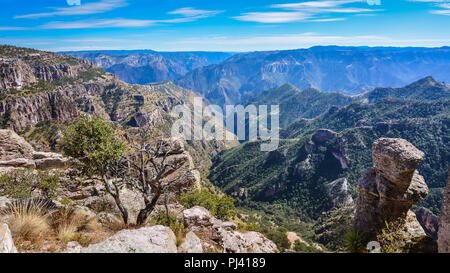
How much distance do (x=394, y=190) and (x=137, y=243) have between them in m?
18.7

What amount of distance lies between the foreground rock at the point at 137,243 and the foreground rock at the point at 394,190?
50.8 ft

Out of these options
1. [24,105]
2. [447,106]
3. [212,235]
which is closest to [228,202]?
[212,235]

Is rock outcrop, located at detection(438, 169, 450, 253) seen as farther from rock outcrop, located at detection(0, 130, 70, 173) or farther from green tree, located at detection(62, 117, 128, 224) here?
rock outcrop, located at detection(0, 130, 70, 173)

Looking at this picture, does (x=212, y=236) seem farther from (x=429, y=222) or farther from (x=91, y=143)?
(x=429, y=222)

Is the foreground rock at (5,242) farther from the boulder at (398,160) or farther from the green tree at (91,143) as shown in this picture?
the boulder at (398,160)

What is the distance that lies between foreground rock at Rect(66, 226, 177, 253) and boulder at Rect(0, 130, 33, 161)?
30461 millimetres

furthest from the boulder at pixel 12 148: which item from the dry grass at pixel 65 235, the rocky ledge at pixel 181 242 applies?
the rocky ledge at pixel 181 242

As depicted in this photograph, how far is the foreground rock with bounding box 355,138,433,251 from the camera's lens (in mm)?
16750

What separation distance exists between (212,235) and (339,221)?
3044 inches

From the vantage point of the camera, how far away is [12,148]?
31.4 m
